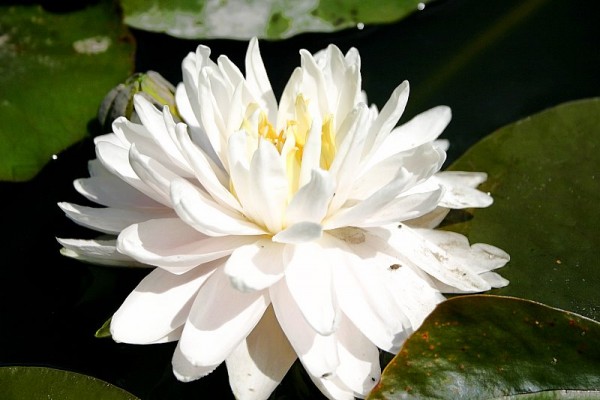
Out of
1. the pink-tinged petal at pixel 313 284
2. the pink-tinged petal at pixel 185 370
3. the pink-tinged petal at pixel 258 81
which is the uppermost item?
the pink-tinged petal at pixel 258 81

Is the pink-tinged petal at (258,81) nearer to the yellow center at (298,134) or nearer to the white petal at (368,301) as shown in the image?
the yellow center at (298,134)

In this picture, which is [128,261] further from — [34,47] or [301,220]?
[34,47]

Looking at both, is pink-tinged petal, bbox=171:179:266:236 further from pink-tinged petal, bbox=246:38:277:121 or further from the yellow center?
pink-tinged petal, bbox=246:38:277:121

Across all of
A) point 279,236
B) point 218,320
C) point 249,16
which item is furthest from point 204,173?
point 249,16

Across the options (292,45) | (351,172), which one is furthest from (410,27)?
(351,172)

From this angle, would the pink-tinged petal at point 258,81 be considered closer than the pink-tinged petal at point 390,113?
No

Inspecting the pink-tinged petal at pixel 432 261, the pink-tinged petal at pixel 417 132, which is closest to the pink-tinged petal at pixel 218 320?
the pink-tinged petal at pixel 432 261
